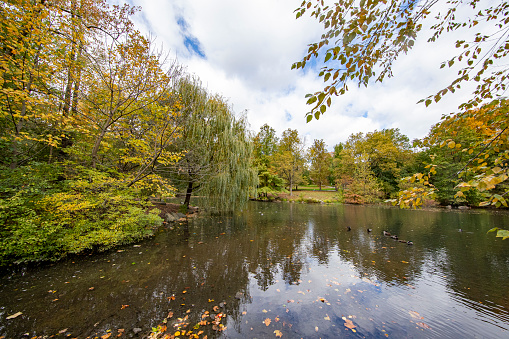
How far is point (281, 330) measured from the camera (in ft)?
10.6

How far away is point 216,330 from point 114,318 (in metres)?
1.84

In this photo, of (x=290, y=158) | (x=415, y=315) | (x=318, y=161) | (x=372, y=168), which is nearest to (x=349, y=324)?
(x=415, y=315)

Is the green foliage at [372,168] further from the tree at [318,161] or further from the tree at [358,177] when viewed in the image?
the tree at [318,161]

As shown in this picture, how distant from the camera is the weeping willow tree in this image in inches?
443

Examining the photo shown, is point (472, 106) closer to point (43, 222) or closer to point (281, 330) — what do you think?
point (281, 330)

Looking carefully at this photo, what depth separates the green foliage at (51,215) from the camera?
14.7 ft

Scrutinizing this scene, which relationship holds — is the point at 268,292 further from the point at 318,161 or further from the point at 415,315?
the point at 318,161

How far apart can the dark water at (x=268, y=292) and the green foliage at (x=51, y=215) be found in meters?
0.53

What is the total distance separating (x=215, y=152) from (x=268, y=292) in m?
8.95

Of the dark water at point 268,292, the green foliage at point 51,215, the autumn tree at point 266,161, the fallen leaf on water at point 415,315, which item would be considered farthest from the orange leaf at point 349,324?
the autumn tree at point 266,161

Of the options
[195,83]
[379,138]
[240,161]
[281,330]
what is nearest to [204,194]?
[240,161]

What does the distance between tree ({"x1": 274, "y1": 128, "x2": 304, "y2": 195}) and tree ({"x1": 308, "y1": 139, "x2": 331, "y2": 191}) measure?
3460 mm

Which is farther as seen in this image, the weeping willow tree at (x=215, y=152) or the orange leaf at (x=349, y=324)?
the weeping willow tree at (x=215, y=152)

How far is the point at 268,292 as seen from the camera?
4.37m
